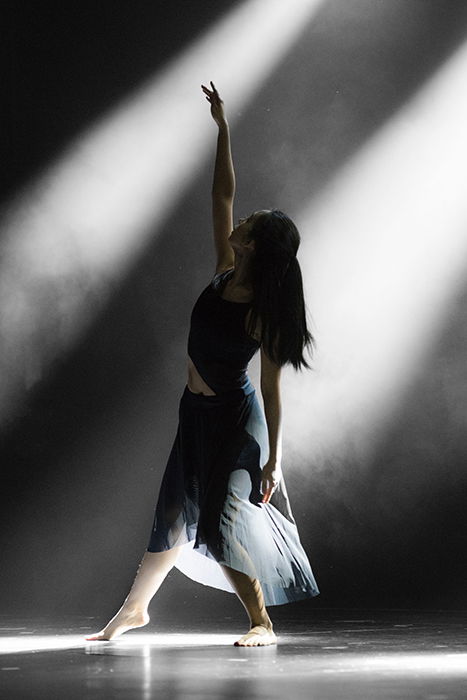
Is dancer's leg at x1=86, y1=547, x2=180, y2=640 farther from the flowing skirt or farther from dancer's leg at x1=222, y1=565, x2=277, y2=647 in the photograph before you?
dancer's leg at x1=222, y1=565, x2=277, y2=647

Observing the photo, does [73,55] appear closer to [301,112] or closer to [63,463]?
[301,112]

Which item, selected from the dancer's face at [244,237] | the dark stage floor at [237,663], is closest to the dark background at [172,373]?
the dark stage floor at [237,663]

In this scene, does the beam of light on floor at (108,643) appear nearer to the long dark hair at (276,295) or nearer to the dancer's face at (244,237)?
the long dark hair at (276,295)

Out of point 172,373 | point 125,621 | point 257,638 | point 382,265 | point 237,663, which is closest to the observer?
point 237,663

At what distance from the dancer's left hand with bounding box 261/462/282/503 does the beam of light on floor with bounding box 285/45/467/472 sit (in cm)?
218

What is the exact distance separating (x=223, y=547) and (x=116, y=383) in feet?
7.54

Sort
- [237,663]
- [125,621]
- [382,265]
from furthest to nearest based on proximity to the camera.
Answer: [382,265]
[125,621]
[237,663]

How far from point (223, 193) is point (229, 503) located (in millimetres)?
817

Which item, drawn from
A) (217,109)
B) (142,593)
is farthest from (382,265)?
(142,593)

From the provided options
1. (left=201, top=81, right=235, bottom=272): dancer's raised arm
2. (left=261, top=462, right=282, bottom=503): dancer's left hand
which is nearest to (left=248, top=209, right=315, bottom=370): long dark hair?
(left=201, top=81, right=235, bottom=272): dancer's raised arm

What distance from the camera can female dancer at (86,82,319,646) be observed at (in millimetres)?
2812

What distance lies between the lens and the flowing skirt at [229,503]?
9.20 ft

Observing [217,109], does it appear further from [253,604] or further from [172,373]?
[172,373]

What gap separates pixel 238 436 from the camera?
2873 millimetres
